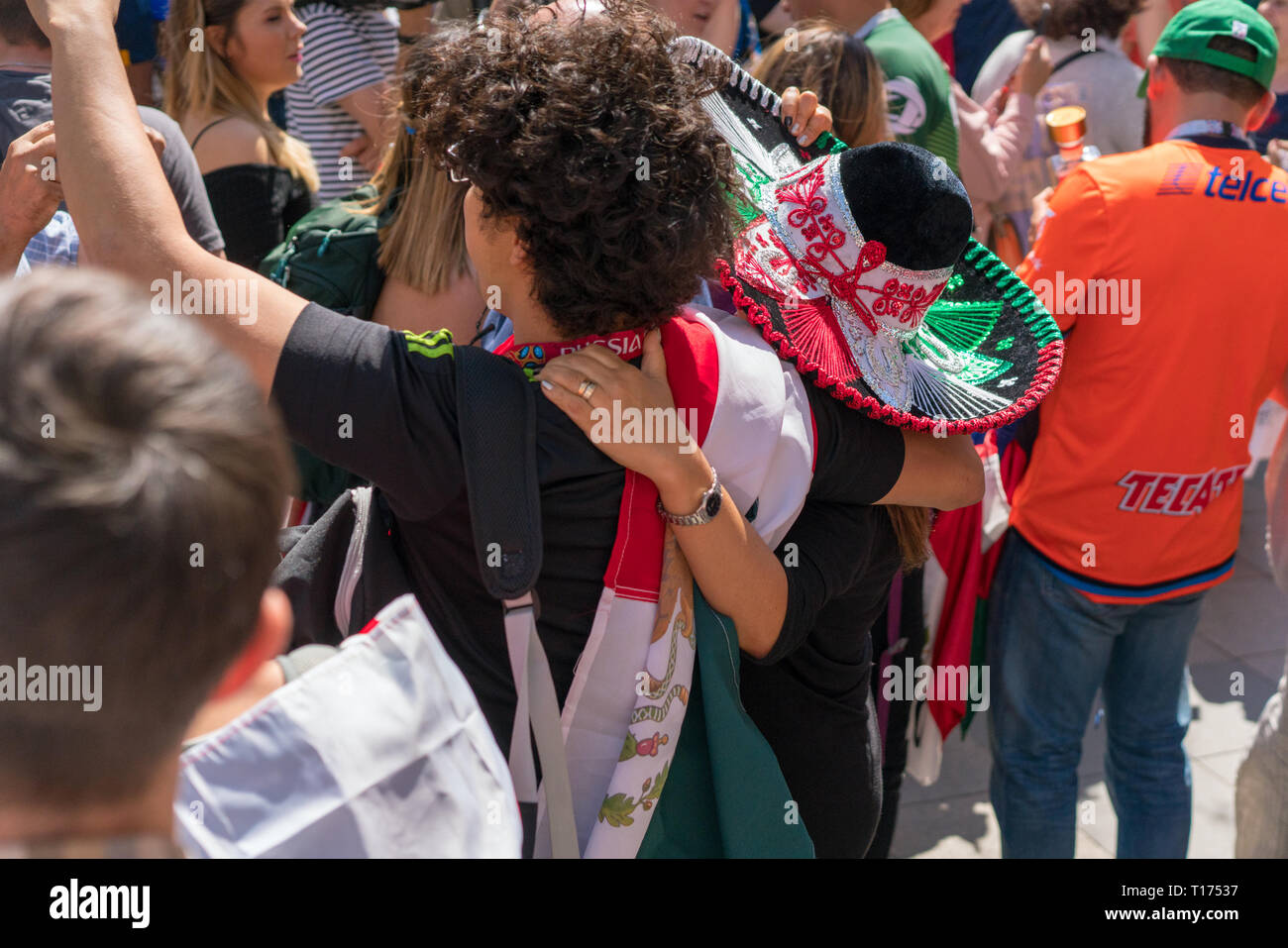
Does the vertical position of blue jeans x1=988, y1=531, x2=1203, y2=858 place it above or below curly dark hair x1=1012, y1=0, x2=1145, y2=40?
below

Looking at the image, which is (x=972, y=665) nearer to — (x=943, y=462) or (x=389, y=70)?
(x=943, y=462)

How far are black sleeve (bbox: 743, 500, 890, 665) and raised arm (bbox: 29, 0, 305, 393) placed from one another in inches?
29.8

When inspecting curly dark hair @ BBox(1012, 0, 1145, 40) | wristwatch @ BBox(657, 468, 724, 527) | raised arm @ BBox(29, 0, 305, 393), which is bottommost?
wristwatch @ BBox(657, 468, 724, 527)

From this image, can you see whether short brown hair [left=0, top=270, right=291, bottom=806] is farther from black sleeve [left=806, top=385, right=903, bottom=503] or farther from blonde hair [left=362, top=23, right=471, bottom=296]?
blonde hair [left=362, top=23, right=471, bottom=296]

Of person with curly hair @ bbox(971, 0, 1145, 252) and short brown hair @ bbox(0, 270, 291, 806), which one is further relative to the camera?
person with curly hair @ bbox(971, 0, 1145, 252)

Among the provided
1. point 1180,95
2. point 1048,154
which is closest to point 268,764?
point 1180,95

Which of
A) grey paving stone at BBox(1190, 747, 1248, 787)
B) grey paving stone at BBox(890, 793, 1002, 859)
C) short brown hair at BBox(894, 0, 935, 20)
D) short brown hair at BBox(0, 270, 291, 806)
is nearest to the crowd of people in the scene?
short brown hair at BBox(0, 270, 291, 806)

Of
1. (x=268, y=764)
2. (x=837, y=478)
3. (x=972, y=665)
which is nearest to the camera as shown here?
(x=268, y=764)

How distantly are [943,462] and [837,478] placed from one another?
0.21m

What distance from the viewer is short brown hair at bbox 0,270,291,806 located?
2.22 feet

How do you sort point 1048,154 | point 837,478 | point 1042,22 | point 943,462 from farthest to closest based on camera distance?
point 1042,22, point 1048,154, point 943,462, point 837,478

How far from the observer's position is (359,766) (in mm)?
951

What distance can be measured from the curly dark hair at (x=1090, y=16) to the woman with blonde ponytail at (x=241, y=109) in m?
2.82
